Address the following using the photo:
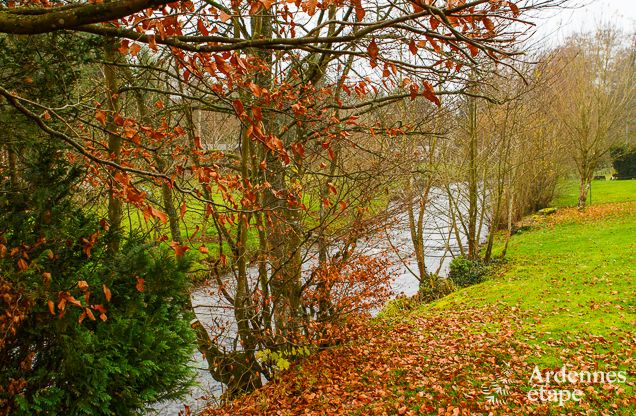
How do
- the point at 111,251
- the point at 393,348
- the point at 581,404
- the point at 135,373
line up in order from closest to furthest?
the point at 135,373 → the point at 111,251 → the point at 581,404 → the point at 393,348

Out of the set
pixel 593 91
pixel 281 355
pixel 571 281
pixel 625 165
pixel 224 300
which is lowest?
pixel 571 281

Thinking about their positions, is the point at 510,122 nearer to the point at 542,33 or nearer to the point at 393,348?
the point at 542,33

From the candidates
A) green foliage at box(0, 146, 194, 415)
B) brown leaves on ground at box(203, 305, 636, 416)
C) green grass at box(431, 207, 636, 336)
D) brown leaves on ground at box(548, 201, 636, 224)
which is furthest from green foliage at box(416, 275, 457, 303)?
brown leaves on ground at box(548, 201, 636, 224)

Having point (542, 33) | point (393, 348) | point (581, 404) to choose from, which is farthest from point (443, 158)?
point (581, 404)

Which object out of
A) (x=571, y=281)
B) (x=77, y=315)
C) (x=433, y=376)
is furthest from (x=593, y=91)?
(x=77, y=315)

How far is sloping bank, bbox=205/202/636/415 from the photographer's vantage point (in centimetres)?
491

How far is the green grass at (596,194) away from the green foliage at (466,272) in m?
15.7

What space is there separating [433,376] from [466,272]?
8.21 metres

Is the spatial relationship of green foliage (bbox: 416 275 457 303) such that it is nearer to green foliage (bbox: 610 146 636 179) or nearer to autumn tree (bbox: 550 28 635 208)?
autumn tree (bbox: 550 28 635 208)

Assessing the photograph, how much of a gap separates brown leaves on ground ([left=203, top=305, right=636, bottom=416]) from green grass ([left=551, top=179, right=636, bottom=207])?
73.0 ft

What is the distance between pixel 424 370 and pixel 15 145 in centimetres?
558

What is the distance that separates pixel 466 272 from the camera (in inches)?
530

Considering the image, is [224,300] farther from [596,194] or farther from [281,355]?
[596,194]

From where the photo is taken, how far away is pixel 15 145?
4484 mm
